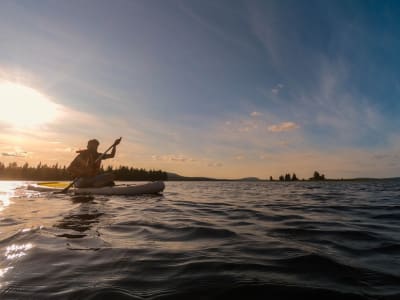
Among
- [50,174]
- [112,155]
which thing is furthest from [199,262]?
[50,174]

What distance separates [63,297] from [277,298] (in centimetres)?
239

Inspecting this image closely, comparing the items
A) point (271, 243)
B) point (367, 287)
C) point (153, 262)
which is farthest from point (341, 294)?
point (153, 262)

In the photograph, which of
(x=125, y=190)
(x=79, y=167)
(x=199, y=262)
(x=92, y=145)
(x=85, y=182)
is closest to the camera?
(x=199, y=262)

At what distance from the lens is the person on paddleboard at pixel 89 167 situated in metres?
18.8

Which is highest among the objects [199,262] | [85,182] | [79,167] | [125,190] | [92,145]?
[92,145]

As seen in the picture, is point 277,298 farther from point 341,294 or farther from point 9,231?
point 9,231

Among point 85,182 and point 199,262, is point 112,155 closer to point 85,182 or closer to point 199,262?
point 85,182

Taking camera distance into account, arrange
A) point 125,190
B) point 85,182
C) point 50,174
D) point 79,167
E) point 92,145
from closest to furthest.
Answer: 1. point 125,190
2. point 79,167
3. point 85,182
4. point 92,145
5. point 50,174

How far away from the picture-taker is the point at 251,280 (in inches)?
128

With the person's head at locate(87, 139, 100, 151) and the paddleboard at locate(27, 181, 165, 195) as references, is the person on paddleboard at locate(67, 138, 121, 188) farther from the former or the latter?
the paddleboard at locate(27, 181, 165, 195)

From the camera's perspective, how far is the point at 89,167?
19.0m

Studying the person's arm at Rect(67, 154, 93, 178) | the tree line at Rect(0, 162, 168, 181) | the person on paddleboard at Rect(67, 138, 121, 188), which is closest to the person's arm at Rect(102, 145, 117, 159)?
the person on paddleboard at Rect(67, 138, 121, 188)

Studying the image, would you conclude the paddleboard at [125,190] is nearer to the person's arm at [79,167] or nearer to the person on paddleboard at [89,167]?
the person on paddleboard at [89,167]

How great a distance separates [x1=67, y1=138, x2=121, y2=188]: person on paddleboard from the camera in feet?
61.8
